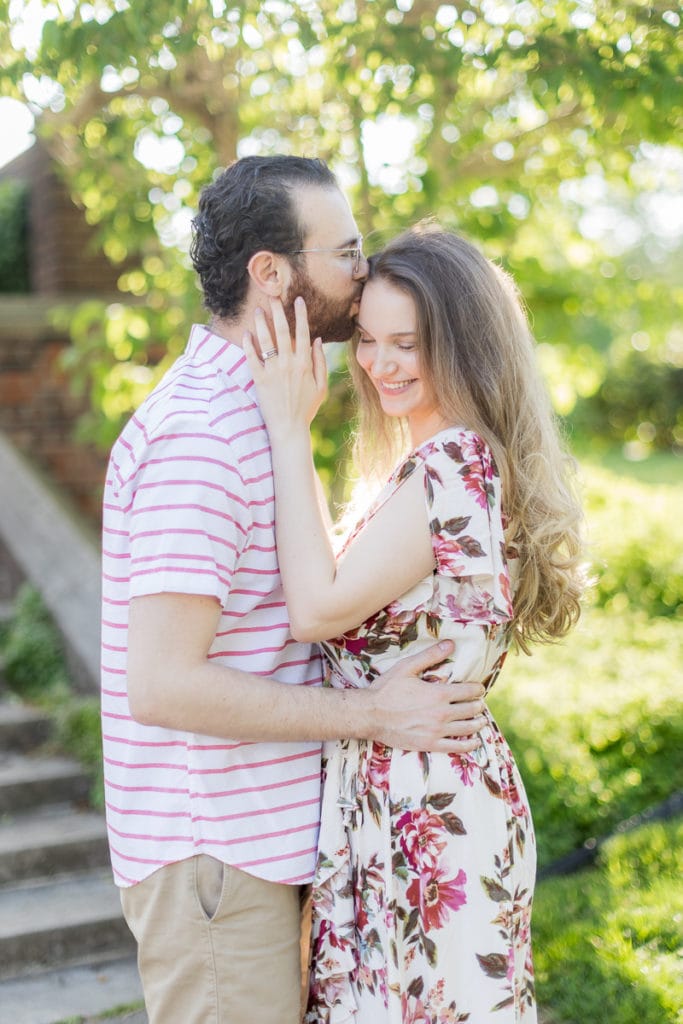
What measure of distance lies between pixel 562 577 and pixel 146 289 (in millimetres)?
3098

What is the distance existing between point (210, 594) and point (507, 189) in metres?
3.20

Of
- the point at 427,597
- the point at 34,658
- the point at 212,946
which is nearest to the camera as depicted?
the point at 212,946

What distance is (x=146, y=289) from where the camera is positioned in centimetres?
479

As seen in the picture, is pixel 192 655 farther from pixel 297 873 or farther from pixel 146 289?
→ pixel 146 289

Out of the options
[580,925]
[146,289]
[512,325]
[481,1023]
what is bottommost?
[580,925]

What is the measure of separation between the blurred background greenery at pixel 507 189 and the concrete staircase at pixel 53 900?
0.20 metres

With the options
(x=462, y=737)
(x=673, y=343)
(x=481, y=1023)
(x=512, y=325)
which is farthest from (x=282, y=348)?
(x=673, y=343)

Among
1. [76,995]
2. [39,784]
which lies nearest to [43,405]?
[39,784]

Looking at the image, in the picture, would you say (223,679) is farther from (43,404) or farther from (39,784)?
(43,404)

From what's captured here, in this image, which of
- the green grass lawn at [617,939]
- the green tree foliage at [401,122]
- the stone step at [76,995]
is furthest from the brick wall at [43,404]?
the green grass lawn at [617,939]

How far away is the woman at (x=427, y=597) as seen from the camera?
6.42 ft

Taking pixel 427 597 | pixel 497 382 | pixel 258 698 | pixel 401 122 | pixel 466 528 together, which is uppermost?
pixel 401 122

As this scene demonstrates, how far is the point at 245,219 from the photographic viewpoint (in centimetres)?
200

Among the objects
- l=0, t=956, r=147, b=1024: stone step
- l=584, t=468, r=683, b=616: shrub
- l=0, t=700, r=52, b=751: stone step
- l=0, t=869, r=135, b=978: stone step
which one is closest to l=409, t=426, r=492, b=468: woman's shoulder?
l=0, t=956, r=147, b=1024: stone step
